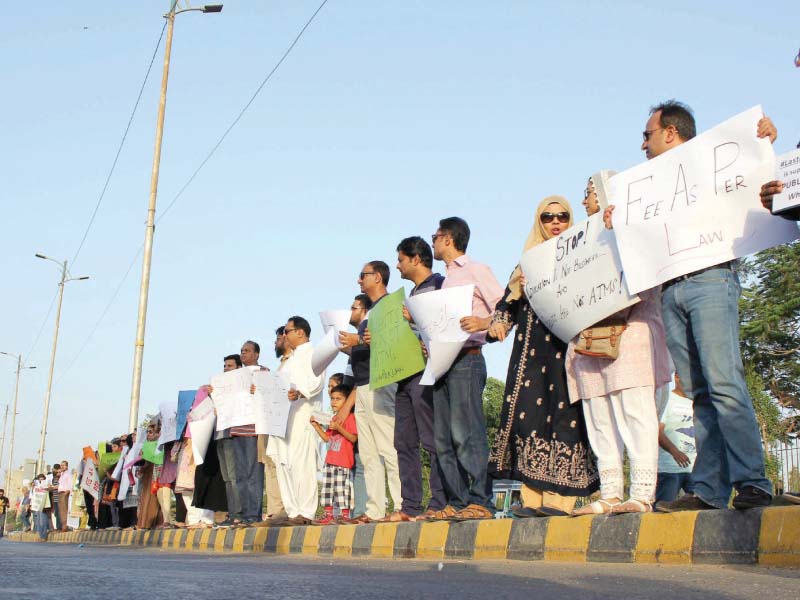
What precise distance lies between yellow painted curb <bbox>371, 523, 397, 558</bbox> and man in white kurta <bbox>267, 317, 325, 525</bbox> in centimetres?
233

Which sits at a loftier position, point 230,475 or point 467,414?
point 467,414

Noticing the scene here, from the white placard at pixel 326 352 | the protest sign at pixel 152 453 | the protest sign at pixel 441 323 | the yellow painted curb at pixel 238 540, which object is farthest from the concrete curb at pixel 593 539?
the protest sign at pixel 152 453

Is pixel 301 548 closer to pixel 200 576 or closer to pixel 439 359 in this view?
pixel 439 359

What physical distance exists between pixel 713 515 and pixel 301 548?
499 centimetres

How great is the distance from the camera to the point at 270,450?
10219mm

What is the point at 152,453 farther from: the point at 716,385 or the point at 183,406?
the point at 716,385

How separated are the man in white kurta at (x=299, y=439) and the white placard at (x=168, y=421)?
3029 mm

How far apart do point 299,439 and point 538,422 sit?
4.24 metres

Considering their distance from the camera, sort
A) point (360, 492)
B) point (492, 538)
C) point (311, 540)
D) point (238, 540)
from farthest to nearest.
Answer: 1. point (238, 540)
2. point (360, 492)
3. point (311, 540)
4. point (492, 538)

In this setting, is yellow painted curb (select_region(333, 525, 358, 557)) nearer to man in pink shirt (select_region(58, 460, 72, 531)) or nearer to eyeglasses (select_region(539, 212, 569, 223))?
eyeglasses (select_region(539, 212, 569, 223))

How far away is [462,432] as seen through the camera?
6820 millimetres

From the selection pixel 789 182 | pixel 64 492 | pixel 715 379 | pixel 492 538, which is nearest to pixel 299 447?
pixel 492 538

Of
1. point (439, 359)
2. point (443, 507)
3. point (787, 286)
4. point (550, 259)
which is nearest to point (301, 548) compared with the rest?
point (443, 507)

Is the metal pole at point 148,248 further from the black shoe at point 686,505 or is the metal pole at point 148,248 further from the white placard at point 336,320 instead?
the black shoe at point 686,505
